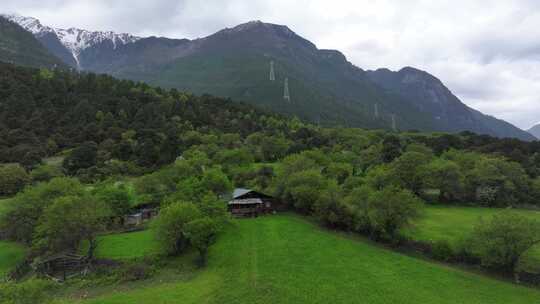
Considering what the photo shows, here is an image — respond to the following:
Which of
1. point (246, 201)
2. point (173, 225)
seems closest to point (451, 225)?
point (246, 201)

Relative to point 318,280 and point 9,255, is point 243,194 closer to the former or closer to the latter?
point 318,280

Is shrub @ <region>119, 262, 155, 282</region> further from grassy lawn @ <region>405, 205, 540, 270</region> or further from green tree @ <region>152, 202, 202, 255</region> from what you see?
grassy lawn @ <region>405, 205, 540, 270</region>

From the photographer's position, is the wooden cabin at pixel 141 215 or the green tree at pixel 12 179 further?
the green tree at pixel 12 179

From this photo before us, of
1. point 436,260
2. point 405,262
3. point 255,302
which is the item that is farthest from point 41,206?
point 436,260

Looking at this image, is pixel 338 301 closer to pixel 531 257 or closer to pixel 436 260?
pixel 436 260

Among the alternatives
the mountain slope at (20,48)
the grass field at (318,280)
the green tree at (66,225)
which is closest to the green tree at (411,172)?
the grass field at (318,280)

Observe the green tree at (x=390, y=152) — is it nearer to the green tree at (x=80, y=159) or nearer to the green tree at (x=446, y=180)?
the green tree at (x=446, y=180)
